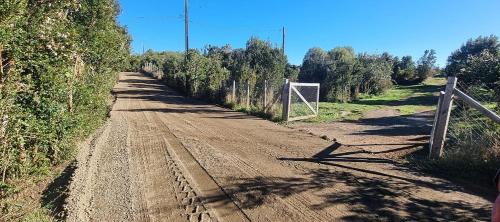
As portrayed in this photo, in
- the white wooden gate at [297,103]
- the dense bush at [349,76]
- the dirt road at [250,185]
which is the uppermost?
the dense bush at [349,76]

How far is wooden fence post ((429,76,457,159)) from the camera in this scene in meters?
7.39

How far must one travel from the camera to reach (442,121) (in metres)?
7.49

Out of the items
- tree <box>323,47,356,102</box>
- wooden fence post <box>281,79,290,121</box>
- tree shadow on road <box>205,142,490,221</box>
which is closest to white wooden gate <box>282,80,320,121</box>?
wooden fence post <box>281,79,290,121</box>

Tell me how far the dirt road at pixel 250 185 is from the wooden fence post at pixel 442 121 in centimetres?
88

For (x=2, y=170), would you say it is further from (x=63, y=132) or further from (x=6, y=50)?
(x=63, y=132)

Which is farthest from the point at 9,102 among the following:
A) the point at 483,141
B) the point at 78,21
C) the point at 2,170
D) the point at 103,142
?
the point at 483,141

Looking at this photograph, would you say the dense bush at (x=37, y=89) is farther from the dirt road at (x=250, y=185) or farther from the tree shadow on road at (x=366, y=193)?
the tree shadow on road at (x=366, y=193)

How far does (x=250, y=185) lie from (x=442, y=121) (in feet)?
13.7

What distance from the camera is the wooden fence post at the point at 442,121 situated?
7395 mm

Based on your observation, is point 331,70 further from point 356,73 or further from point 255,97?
point 255,97

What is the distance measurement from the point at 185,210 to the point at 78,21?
8126 millimetres

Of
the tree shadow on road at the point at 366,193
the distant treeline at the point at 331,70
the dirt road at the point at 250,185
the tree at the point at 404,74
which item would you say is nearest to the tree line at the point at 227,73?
the distant treeline at the point at 331,70

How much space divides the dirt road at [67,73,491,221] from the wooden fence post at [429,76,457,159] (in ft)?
2.87

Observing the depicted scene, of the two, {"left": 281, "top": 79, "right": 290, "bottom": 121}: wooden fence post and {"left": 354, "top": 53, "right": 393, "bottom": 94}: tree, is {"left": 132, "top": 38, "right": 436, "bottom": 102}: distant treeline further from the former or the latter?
{"left": 281, "top": 79, "right": 290, "bottom": 121}: wooden fence post
